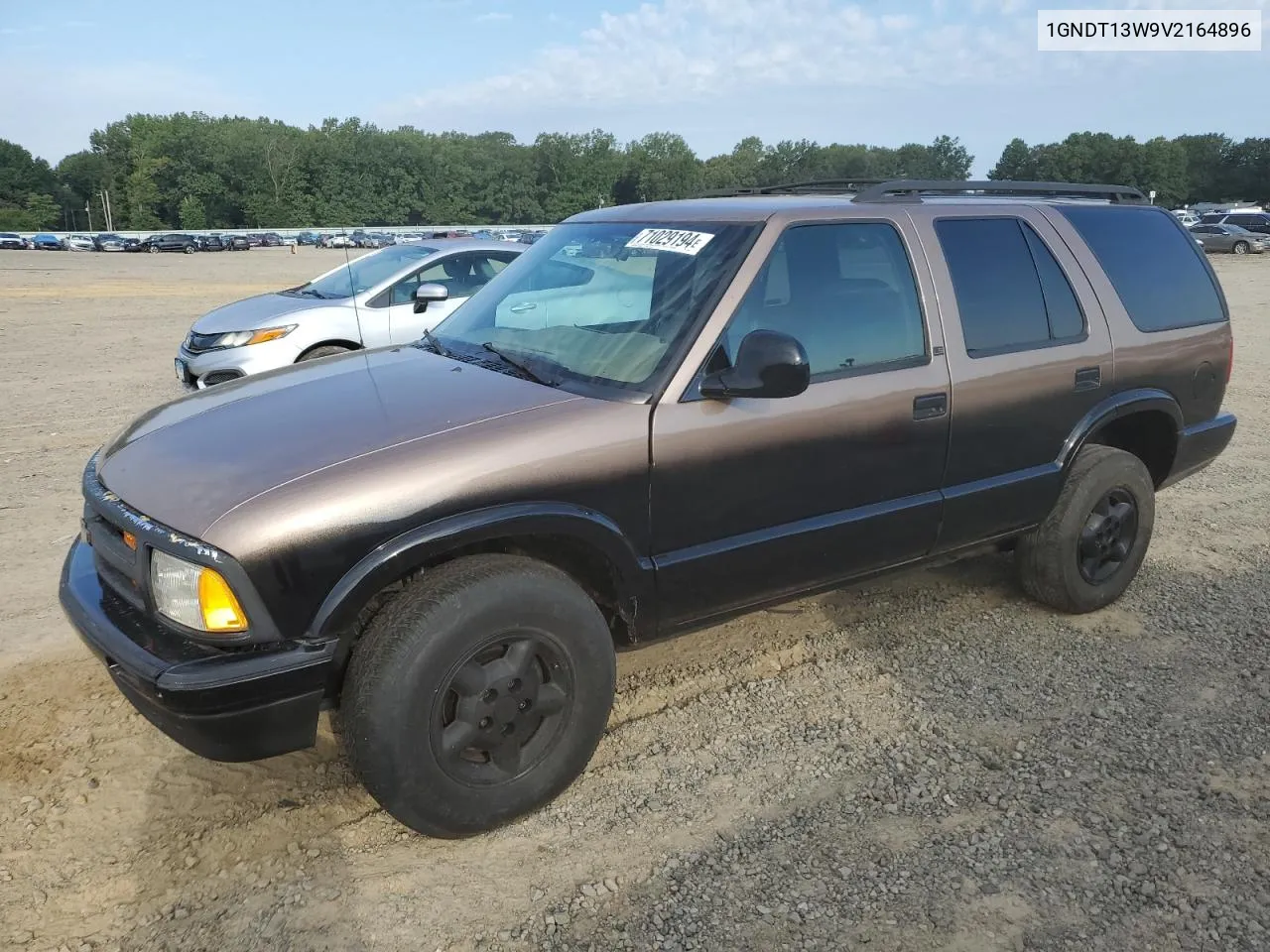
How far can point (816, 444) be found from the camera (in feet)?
10.7

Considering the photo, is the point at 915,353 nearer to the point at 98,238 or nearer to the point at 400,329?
the point at 400,329

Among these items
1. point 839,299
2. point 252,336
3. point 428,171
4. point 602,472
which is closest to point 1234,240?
point 252,336

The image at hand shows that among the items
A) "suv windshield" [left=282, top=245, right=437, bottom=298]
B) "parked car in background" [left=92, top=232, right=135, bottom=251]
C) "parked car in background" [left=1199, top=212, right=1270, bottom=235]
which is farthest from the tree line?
"suv windshield" [left=282, top=245, right=437, bottom=298]

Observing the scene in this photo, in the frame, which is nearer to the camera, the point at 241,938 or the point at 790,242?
the point at 241,938

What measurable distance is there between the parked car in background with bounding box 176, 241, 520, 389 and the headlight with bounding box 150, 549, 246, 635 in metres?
5.33

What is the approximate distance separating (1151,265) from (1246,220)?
169 feet

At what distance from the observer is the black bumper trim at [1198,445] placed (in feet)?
15.2

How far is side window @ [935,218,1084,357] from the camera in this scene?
3.73 metres

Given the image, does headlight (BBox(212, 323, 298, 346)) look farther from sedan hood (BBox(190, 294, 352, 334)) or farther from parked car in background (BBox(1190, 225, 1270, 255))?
parked car in background (BBox(1190, 225, 1270, 255))

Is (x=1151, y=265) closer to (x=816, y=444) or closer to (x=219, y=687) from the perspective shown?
(x=816, y=444)

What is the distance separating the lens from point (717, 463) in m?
3.06

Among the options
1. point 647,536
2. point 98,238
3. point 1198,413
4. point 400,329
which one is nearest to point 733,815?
point 647,536

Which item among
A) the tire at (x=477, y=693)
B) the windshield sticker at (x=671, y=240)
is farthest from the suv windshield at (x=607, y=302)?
the tire at (x=477, y=693)

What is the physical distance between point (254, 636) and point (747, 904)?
1.52 metres
